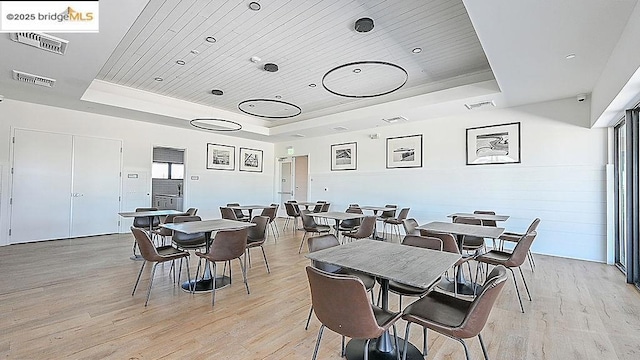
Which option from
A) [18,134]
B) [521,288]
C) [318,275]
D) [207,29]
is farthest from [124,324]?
[18,134]

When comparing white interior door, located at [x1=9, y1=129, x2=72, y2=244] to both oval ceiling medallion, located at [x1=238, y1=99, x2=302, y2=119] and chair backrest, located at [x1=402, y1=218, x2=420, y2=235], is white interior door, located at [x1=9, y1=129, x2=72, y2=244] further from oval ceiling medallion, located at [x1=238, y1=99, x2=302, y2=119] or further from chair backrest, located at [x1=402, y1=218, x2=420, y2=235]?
chair backrest, located at [x1=402, y1=218, x2=420, y2=235]

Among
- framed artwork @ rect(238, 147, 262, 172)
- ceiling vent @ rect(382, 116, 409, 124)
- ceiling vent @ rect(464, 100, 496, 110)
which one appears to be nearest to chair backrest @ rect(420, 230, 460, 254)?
ceiling vent @ rect(464, 100, 496, 110)

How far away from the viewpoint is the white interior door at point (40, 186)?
5.86m

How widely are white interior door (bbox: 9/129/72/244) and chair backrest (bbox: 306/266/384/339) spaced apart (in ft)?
24.1

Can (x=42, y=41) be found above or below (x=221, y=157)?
above

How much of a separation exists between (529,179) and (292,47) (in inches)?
204

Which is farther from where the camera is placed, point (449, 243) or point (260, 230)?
point (260, 230)

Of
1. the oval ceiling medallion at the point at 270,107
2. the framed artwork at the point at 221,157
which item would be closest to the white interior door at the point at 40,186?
the framed artwork at the point at 221,157

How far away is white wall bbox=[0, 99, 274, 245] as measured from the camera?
576cm

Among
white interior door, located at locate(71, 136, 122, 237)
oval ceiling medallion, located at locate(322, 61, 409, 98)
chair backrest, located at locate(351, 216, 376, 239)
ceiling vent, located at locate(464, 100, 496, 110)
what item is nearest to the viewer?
oval ceiling medallion, located at locate(322, 61, 409, 98)

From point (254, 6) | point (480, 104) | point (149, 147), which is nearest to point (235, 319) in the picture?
point (254, 6)

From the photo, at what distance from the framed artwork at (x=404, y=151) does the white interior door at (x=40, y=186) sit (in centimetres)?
778

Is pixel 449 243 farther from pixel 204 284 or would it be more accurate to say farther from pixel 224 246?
pixel 204 284

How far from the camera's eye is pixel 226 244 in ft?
10.6
